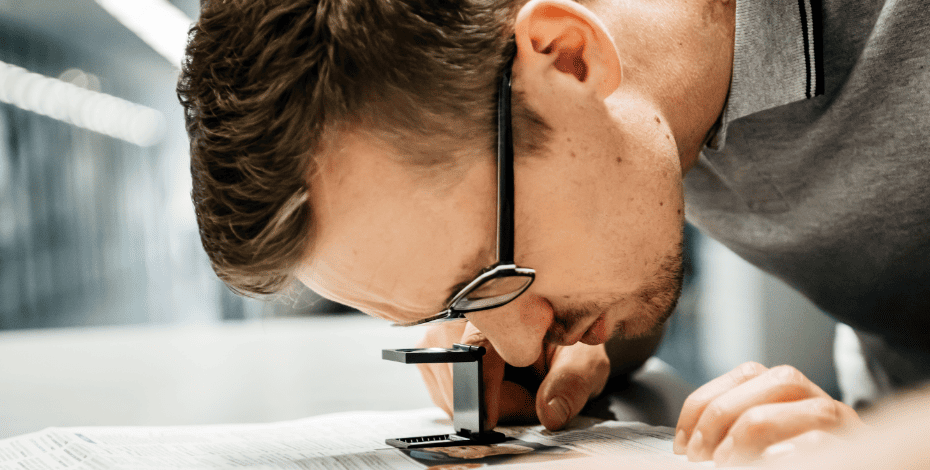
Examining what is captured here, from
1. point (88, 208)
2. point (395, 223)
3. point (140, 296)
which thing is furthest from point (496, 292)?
point (140, 296)

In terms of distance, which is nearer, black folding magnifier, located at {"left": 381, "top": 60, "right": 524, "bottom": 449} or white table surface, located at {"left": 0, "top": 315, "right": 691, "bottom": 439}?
black folding magnifier, located at {"left": 381, "top": 60, "right": 524, "bottom": 449}

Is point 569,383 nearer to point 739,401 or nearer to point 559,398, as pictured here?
point 559,398

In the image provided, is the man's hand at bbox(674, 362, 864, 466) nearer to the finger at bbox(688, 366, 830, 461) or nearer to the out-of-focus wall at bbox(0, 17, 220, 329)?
the finger at bbox(688, 366, 830, 461)

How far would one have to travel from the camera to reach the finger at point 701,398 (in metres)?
0.55

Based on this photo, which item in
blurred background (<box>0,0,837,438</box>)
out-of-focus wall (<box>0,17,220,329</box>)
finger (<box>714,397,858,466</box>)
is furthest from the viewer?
out-of-focus wall (<box>0,17,220,329</box>)

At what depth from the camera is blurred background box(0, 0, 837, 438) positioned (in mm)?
1278

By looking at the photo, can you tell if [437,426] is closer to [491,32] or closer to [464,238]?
[464,238]

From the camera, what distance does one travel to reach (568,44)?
2.03ft

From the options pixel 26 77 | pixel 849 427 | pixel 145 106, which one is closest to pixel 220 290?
pixel 145 106

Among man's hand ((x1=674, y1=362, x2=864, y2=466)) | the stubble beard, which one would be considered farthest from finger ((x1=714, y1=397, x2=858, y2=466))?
the stubble beard

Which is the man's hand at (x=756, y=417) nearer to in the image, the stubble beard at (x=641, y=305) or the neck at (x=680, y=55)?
the stubble beard at (x=641, y=305)

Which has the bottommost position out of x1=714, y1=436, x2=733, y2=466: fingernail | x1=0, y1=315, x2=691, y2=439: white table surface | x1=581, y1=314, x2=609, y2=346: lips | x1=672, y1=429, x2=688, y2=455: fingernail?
x1=0, y1=315, x2=691, y2=439: white table surface

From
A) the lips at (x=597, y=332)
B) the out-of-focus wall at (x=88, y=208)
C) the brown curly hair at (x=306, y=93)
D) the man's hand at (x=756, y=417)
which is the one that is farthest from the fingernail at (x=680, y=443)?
the out-of-focus wall at (x=88, y=208)

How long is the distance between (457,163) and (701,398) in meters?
0.30
